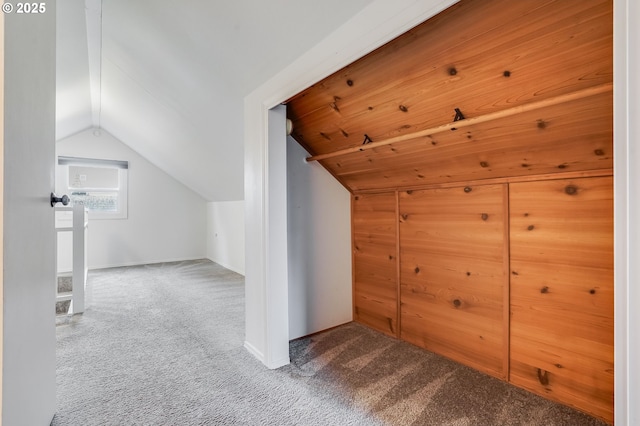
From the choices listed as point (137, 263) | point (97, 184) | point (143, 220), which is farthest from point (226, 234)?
point (97, 184)

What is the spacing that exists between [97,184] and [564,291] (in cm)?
621

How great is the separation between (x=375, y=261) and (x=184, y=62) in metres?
2.09

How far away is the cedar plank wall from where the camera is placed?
1.15 meters

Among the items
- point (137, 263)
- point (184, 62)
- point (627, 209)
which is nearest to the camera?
point (627, 209)

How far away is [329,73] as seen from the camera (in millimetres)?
1490

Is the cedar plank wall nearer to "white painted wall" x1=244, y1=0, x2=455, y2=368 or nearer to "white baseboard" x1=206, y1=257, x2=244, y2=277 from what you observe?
"white painted wall" x1=244, y1=0, x2=455, y2=368

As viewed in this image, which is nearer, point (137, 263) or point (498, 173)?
Result: point (498, 173)

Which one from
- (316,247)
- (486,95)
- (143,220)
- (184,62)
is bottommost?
(316,247)

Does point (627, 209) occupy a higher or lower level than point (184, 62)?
lower

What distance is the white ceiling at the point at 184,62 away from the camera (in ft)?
5.03

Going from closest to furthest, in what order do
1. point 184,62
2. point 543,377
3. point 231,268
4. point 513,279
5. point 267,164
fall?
point 543,377
point 513,279
point 267,164
point 184,62
point 231,268

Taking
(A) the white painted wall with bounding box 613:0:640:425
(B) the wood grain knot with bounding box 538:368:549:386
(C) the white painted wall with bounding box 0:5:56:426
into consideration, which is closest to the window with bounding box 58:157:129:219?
(C) the white painted wall with bounding box 0:5:56:426

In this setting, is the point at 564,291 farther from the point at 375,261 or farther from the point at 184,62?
the point at 184,62

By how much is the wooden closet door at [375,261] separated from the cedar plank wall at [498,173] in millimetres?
32
